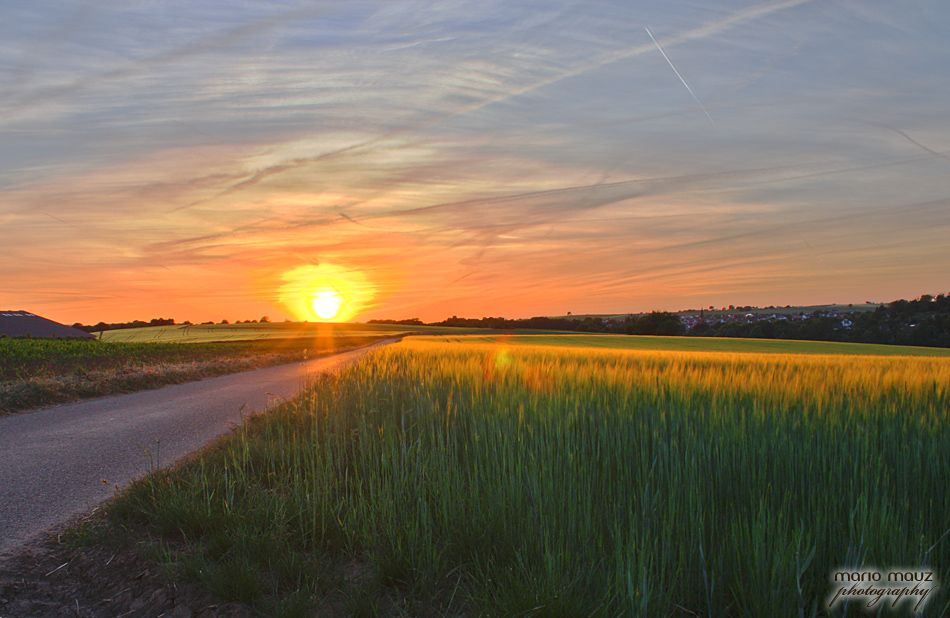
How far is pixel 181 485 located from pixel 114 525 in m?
0.66

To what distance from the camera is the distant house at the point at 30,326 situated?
52812mm

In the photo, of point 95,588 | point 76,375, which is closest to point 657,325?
point 76,375

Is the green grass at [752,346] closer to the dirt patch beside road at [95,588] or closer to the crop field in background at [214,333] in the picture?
the dirt patch beside road at [95,588]

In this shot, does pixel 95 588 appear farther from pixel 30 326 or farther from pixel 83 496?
pixel 30 326

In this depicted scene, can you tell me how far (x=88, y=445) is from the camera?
729 centimetres

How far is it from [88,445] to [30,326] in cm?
6543

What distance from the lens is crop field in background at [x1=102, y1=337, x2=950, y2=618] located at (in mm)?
2824

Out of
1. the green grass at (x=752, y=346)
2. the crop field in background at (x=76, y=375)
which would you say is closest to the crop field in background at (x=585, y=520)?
the crop field in background at (x=76, y=375)

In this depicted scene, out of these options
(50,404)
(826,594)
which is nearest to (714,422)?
(826,594)

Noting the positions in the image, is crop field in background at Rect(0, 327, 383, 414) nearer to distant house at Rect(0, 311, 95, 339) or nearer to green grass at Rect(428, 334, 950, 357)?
green grass at Rect(428, 334, 950, 357)

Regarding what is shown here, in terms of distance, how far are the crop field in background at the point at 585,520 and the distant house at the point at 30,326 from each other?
61626 mm

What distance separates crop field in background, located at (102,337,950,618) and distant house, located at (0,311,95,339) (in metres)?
61.6

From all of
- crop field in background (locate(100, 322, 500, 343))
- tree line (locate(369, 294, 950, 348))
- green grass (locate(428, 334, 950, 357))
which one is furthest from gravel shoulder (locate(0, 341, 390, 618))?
tree line (locate(369, 294, 950, 348))

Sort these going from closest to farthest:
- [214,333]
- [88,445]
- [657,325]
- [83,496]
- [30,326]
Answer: [83,496] < [88,445] < [30,326] < [214,333] < [657,325]
